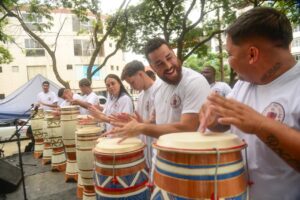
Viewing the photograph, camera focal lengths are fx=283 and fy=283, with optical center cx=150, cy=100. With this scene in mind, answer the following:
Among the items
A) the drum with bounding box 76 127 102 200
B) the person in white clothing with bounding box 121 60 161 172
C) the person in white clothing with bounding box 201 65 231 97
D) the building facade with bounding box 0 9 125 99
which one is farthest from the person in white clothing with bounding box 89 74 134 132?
the building facade with bounding box 0 9 125 99

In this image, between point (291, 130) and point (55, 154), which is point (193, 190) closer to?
point (291, 130)

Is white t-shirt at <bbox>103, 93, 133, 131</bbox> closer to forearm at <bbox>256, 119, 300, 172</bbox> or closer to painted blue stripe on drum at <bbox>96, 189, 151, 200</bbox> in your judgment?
painted blue stripe on drum at <bbox>96, 189, 151, 200</bbox>

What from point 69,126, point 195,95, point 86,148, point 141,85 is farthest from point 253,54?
point 69,126

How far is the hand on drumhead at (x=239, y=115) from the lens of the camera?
118cm

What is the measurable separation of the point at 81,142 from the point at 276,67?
3.24 meters

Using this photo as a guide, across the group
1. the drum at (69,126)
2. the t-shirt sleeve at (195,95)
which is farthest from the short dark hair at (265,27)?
the drum at (69,126)

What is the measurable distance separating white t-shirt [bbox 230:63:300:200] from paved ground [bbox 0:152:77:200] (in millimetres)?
4259

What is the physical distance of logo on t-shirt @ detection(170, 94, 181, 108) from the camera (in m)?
2.40

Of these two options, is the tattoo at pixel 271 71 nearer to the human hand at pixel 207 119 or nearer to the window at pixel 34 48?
the human hand at pixel 207 119

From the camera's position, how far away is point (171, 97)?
2.46m

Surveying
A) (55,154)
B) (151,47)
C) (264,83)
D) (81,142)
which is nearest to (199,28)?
(55,154)

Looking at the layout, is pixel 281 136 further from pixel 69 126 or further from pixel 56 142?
pixel 56 142

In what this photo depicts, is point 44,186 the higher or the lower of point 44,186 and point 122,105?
the lower

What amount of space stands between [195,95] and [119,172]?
96 cm
